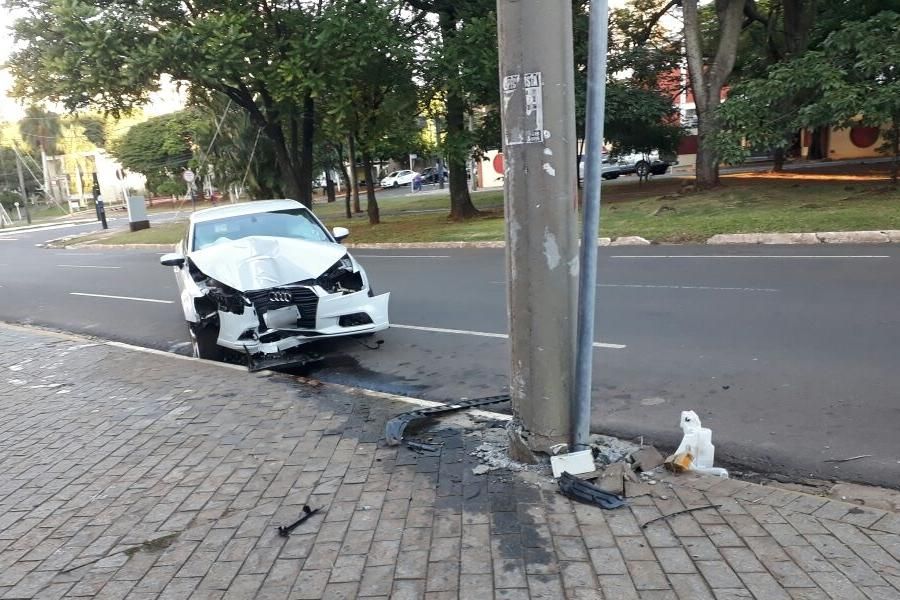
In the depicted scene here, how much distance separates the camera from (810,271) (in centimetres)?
1005

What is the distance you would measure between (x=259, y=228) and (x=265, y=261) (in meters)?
1.64

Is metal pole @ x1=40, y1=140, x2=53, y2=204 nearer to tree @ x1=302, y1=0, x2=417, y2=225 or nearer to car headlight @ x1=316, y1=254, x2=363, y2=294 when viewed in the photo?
tree @ x1=302, y1=0, x2=417, y2=225

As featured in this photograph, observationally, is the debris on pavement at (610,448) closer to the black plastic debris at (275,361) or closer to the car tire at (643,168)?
the black plastic debris at (275,361)

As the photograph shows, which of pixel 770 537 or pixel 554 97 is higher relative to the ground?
pixel 554 97

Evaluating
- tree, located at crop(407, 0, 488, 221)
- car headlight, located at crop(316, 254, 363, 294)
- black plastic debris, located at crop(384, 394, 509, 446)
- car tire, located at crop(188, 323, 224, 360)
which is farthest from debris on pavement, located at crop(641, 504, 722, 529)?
tree, located at crop(407, 0, 488, 221)

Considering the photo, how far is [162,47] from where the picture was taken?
17.2 metres

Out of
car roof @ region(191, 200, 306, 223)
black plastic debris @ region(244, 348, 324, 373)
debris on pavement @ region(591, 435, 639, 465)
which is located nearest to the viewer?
debris on pavement @ region(591, 435, 639, 465)

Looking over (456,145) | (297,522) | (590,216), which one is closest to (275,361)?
(297,522)

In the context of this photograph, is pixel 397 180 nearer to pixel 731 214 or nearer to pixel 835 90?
pixel 731 214

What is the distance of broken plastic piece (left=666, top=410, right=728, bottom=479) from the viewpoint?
159 inches

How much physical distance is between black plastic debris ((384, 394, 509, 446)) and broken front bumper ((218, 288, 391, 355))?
196 centimetres

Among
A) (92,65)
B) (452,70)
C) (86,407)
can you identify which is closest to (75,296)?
(92,65)

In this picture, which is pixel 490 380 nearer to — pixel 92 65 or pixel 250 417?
pixel 250 417

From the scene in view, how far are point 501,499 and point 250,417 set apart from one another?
2553mm
